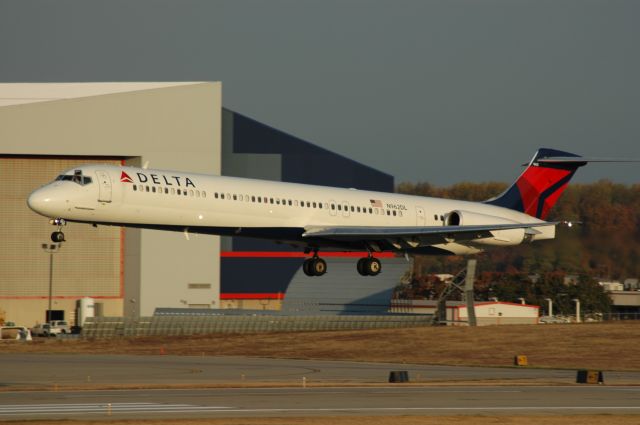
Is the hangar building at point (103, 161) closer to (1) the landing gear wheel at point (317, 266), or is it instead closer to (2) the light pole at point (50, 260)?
Answer: (2) the light pole at point (50, 260)

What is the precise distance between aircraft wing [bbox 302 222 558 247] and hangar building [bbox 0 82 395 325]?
34517 mm

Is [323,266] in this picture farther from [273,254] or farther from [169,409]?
[273,254]

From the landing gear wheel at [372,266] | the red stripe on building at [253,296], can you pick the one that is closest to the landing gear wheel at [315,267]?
the landing gear wheel at [372,266]

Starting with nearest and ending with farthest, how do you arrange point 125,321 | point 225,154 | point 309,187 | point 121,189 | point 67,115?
point 121,189
point 309,187
point 125,321
point 67,115
point 225,154

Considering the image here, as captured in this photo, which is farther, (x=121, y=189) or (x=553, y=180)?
(x=553, y=180)

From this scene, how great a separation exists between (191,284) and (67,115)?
1461cm

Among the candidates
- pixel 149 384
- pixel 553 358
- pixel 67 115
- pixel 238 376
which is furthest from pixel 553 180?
pixel 67 115

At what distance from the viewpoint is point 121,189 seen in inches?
1463

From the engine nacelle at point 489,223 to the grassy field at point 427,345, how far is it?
10.5 meters

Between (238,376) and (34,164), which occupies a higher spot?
(34,164)

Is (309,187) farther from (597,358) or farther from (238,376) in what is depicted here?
(597,358)

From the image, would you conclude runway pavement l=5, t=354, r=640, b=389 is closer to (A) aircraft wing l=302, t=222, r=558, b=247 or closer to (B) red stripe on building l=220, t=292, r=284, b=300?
(A) aircraft wing l=302, t=222, r=558, b=247

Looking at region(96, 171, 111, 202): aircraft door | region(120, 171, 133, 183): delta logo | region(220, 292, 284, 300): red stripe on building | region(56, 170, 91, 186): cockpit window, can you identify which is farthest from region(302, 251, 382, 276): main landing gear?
region(220, 292, 284, 300): red stripe on building

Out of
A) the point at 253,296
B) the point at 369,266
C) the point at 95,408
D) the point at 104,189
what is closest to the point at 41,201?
the point at 104,189
